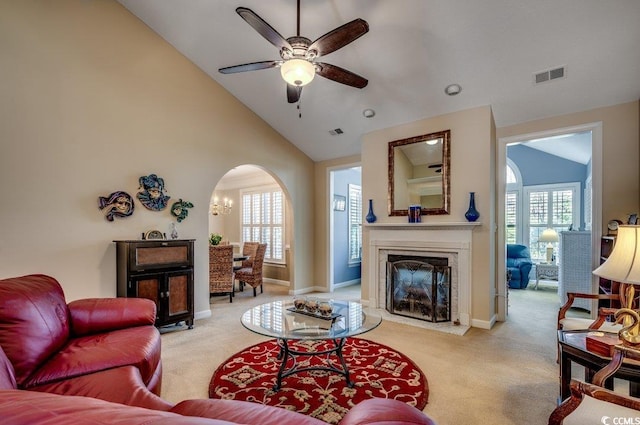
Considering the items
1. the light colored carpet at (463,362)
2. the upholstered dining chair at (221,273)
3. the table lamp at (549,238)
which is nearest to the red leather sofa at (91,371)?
the light colored carpet at (463,362)

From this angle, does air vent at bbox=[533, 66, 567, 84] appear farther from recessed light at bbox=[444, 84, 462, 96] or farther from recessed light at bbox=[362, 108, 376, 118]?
recessed light at bbox=[362, 108, 376, 118]

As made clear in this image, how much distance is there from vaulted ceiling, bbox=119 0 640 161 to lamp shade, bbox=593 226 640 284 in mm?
2268

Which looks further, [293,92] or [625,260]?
[293,92]

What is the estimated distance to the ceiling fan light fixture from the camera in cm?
259

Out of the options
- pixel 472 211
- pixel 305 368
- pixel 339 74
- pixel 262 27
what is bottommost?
pixel 305 368

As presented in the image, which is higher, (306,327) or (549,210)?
(549,210)

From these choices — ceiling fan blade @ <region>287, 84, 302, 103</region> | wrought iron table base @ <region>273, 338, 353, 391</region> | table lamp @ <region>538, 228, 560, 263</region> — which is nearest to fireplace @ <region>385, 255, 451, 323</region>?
wrought iron table base @ <region>273, 338, 353, 391</region>

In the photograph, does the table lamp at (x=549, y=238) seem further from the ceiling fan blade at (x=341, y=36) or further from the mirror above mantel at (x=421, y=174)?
the ceiling fan blade at (x=341, y=36)

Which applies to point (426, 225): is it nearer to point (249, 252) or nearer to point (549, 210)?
point (249, 252)

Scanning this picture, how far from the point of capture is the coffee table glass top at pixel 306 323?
2.38 metres

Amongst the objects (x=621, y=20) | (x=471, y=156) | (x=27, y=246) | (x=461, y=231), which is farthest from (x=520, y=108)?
(x=27, y=246)

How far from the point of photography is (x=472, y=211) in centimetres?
406

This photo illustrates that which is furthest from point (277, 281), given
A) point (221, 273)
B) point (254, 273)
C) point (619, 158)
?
point (619, 158)

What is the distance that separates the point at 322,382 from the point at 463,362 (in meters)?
1.45
